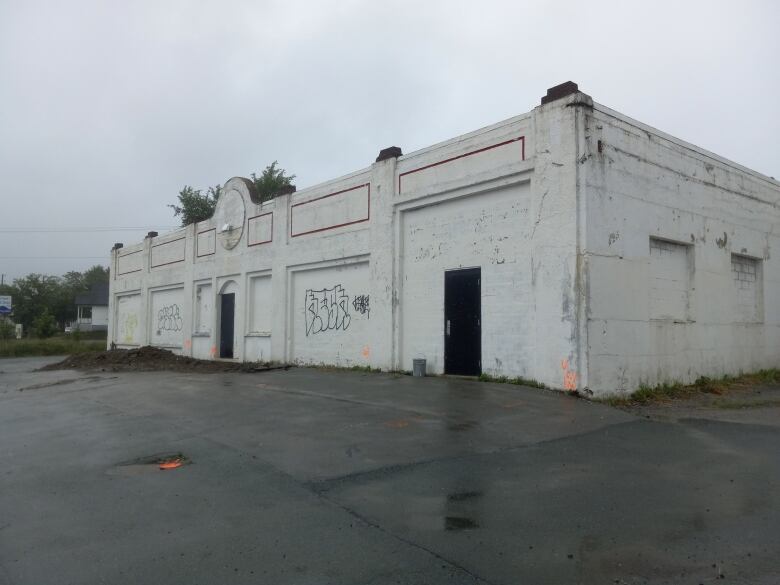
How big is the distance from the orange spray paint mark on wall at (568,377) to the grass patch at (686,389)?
476 mm

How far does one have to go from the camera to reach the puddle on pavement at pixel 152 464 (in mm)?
5847

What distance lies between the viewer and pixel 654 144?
36.4ft

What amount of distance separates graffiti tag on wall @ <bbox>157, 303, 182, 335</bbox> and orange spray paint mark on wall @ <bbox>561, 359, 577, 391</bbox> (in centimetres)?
1780

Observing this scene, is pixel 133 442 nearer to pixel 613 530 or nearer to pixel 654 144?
pixel 613 530

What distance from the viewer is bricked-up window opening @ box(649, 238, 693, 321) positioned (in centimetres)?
1109

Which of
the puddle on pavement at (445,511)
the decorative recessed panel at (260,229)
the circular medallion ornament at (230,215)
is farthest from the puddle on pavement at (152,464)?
the circular medallion ornament at (230,215)

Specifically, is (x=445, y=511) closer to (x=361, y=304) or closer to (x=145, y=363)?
(x=361, y=304)

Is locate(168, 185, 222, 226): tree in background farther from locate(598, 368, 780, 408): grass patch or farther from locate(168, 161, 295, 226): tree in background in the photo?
locate(598, 368, 780, 408): grass patch

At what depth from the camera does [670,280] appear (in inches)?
451

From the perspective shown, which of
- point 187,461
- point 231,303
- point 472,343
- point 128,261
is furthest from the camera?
point 128,261

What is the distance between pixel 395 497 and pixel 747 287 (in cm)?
1243

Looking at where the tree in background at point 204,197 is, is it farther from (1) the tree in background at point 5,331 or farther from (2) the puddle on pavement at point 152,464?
(2) the puddle on pavement at point 152,464

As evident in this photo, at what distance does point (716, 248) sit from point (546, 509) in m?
10.4

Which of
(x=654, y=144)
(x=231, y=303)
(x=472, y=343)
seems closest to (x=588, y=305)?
(x=472, y=343)
